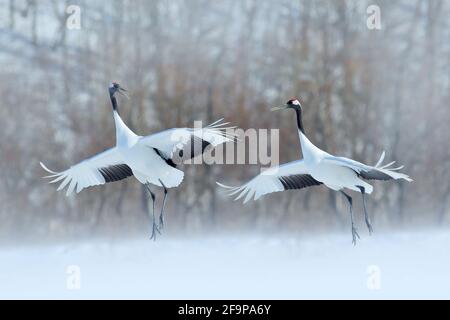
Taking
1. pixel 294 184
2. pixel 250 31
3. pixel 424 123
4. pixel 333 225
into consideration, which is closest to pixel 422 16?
pixel 424 123

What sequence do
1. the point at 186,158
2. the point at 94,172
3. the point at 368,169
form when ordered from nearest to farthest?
1. the point at 368,169
2. the point at 186,158
3. the point at 94,172

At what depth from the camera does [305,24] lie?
9.02 m

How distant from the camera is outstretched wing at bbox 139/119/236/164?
614 cm

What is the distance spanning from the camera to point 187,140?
6188 mm

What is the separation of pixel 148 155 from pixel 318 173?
4.14 feet

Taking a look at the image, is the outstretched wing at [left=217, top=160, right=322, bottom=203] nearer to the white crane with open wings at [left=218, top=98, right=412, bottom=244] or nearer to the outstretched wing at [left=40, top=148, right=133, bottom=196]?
the white crane with open wings at [left=218, top=98, right=412, bottom=244]

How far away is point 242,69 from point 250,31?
46 centimetres

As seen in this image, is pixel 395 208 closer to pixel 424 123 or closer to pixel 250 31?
pixel 424 123

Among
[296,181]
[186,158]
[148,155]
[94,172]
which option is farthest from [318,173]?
[94,172]

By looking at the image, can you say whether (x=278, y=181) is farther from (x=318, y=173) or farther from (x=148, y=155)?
(x=148, y=155)

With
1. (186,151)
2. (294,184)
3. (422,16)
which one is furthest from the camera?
(422,16)

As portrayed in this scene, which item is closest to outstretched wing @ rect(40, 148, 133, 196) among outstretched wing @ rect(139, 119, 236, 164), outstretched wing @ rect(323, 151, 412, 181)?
outstretched wing @ rect(139, 119, 236, 164)

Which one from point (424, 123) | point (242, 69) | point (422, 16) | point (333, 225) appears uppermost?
point (422, 16)

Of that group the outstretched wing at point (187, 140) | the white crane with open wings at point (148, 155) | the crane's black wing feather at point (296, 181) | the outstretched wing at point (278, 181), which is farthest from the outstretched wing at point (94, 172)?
the crane's black wing feather at point (296, 181)
